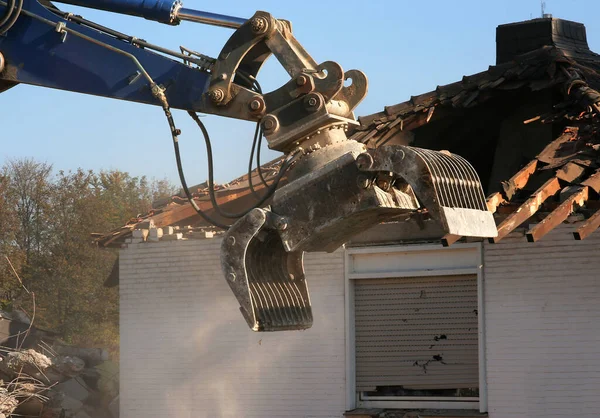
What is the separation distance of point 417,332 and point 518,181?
2.90 m

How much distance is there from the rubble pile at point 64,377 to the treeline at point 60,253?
6501 millimetres

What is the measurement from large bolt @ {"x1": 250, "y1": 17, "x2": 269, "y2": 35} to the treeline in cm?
1995

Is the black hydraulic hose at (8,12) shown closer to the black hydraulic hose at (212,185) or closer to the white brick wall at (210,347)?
the black hydraulic hose at (212,185)

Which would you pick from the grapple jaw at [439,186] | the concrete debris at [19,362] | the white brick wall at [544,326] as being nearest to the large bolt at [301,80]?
the grapple jaw at [439,186]

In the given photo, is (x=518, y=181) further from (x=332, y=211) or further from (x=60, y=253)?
(x=60, y=253)

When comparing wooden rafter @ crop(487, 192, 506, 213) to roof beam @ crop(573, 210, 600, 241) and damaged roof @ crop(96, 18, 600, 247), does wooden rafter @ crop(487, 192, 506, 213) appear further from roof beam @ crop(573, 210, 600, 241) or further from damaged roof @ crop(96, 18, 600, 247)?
roof beam @ crop(573, 210, 600, 241)

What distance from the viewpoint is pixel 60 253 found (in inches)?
1108

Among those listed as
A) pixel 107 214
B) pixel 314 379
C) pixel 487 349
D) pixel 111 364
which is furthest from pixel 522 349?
pixel 107 214

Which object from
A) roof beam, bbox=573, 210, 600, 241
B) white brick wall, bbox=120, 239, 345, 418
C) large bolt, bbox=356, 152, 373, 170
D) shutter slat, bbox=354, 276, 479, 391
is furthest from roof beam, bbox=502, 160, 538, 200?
large bolt, bbox=356, 152, 373, 170

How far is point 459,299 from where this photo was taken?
13.2 meters

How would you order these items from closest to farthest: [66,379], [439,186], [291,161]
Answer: [439,186]
[291,161]
[66,379]

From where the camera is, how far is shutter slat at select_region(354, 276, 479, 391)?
43.2 ft

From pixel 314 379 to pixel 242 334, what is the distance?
1228mm

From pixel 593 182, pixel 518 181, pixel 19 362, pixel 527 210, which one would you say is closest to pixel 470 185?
pixel 527 210
